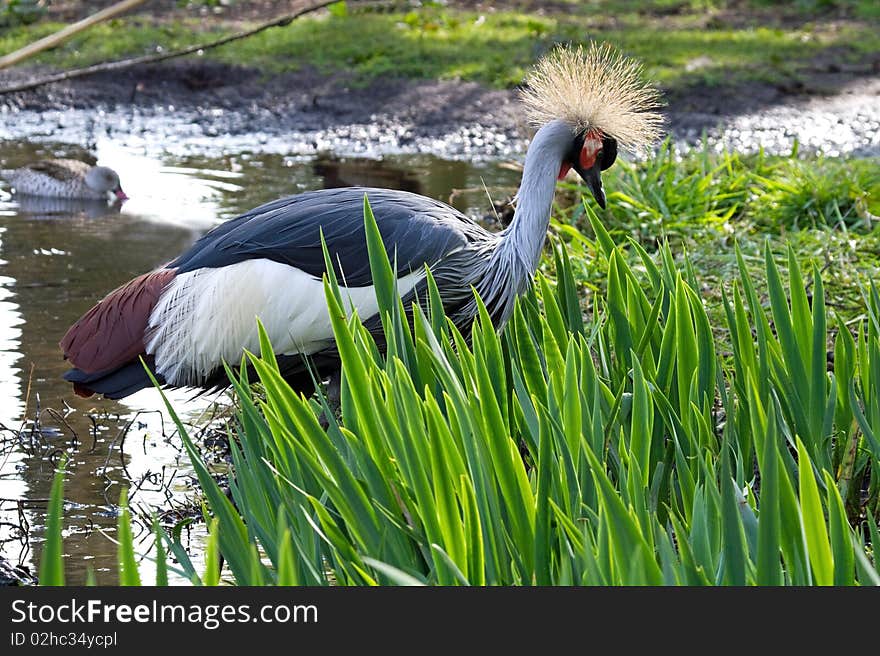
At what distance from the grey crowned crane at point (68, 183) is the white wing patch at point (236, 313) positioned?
3.94 metres

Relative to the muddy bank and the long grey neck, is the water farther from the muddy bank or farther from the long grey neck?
the long grey neck

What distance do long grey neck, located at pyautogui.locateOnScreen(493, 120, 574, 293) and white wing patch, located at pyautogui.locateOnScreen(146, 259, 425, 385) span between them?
0.30 meters

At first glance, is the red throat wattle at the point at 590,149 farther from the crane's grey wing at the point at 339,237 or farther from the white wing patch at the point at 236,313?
the white wing patch at the point at 236,313

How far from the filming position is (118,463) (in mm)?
3635

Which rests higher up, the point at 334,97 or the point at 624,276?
the point at 334,97

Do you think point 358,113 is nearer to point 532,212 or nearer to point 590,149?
→ point 590,149

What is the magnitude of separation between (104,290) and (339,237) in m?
2.33

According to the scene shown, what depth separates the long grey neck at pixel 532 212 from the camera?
11.4ft

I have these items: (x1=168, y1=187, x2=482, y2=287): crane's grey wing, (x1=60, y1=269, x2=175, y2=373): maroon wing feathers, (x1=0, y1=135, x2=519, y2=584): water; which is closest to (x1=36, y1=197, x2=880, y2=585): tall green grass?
(x1=0, y1=135, x2=519, y2=584): water

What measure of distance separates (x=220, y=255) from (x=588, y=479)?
5.27 feet

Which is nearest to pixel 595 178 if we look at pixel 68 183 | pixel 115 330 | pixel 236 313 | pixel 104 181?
pixel 236 313

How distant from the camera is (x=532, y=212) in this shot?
11.4 feet
